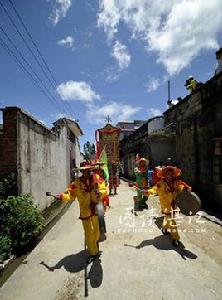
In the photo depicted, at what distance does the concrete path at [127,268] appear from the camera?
4684mm

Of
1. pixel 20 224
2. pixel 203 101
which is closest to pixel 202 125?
Answer: pixel 203 101

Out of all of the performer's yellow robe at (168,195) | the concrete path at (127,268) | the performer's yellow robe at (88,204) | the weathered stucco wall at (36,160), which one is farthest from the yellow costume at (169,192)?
the weathered stucco wall at (36,160)

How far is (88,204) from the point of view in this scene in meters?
6.19

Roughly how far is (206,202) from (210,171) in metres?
1.29

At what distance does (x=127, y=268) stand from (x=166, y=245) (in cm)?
157

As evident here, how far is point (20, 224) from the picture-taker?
6965 millimetres

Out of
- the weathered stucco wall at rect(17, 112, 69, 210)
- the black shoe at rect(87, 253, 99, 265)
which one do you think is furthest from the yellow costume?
the weathered stucco wall at rect(17, 112, 69, 210)

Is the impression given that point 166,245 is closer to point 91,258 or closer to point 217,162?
point 91,258

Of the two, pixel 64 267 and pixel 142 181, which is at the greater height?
pixel 142 181

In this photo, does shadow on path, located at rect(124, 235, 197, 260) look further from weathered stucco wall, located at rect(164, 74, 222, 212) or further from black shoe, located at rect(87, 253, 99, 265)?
weathered stucco wall, located at rect(164, 74, 222, 212)

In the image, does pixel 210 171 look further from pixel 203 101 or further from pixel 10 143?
pixel 10 143

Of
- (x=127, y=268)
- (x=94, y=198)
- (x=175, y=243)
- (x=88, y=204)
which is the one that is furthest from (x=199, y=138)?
(x=127, y=268)

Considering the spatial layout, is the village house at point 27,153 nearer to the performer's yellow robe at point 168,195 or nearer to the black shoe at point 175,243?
the performer's yellow robe at point 168,195

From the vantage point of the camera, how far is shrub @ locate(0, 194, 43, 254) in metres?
6.88
